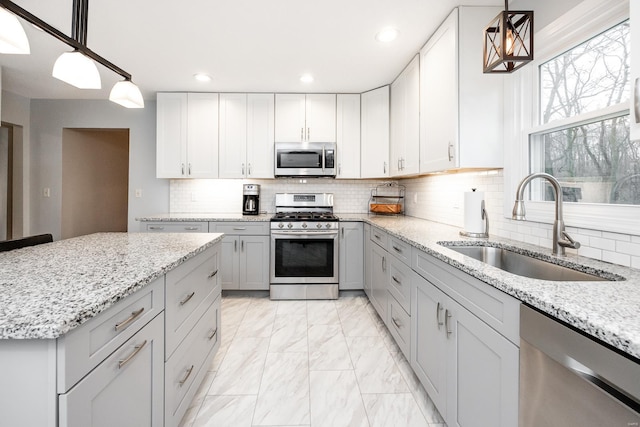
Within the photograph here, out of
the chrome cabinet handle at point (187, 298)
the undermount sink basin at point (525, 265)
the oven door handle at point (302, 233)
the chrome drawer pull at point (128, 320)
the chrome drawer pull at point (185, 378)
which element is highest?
the oven door handle at point (302, 233)

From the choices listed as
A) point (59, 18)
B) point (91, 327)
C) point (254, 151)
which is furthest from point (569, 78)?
point (59, 18)

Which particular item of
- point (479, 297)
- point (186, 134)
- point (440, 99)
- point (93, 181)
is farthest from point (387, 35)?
point (93, 181)

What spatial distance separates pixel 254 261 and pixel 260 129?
1544mm

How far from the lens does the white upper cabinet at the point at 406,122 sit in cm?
267

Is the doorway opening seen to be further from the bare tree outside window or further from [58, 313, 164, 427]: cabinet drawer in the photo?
the bare tree outside window

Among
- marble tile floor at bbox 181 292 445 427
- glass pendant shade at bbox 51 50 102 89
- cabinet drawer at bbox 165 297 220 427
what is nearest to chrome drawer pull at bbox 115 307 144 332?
cabinet drawer at bbox 165 297 220 427

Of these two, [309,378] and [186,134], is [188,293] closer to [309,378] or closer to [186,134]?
[309,378]

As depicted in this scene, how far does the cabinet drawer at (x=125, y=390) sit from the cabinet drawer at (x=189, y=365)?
0.09 metres

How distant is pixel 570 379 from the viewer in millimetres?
748

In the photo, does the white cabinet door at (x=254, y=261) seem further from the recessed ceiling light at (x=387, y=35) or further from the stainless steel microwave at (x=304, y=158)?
the recessed ceiling light at (x=387, y=35)

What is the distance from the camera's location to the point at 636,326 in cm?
66

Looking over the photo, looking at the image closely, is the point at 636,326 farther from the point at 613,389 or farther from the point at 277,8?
the point at 277,8

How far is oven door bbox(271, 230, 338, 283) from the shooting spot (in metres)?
3.33

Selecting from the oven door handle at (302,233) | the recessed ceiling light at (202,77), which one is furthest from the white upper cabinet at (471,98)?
the recessed ceiling light at (202,77)
